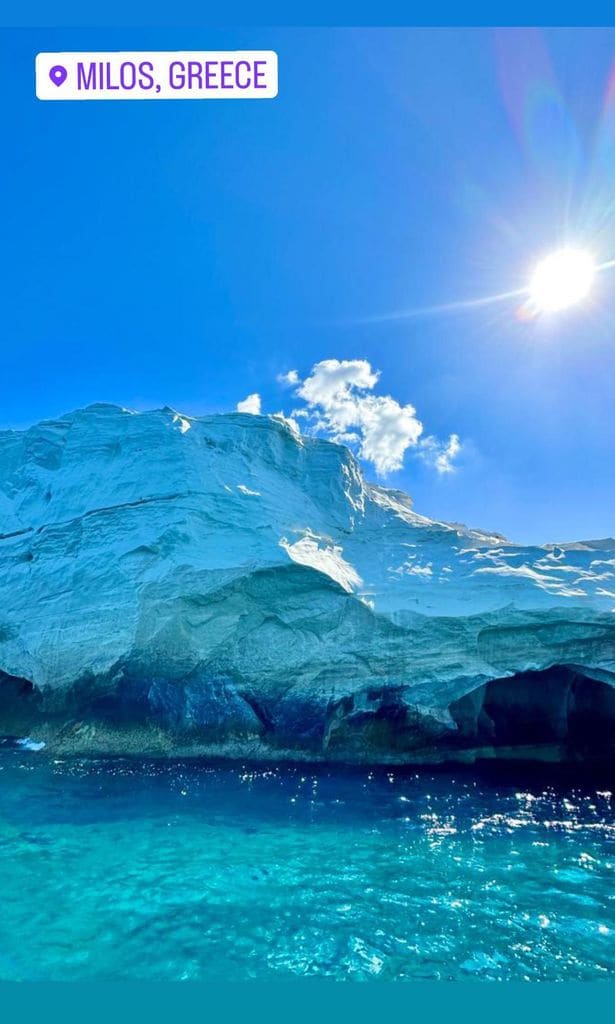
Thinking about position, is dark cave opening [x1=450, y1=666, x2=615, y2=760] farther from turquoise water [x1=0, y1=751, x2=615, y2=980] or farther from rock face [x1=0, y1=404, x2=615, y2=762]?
turquoise water [x1=0, y1=751, x2=615, y2=980]

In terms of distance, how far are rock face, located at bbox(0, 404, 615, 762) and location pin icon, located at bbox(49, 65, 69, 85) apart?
1245 cm

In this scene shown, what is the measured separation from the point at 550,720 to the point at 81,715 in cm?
1441

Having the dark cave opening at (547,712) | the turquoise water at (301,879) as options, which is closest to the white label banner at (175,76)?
the turquoise water at (301,879)

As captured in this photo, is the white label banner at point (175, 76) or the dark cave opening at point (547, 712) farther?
the dark cave opening at point (547, 712)

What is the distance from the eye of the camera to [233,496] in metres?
20.0

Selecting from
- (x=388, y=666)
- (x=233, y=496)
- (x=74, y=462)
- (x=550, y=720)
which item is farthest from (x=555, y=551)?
(x=74, y=462)

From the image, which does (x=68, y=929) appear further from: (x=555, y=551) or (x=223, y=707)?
(x=555, y=551)

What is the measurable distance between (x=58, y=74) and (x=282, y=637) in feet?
46.7

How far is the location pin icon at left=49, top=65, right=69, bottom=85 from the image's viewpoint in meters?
Answer: 6.69

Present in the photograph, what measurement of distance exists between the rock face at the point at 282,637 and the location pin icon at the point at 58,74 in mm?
12448

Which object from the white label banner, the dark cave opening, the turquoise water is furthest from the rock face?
the white label banner

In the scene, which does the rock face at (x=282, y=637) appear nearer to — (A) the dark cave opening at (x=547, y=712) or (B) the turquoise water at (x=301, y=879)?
(A) the dark cave opening at (x=547, y=712)

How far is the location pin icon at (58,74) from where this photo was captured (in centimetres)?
669

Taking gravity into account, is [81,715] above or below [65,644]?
below
